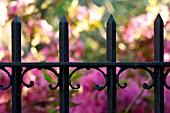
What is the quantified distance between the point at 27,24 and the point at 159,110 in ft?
6.04

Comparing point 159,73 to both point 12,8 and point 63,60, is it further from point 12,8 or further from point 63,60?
point 12,8

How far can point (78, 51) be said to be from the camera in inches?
164

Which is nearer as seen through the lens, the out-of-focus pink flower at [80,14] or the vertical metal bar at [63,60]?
the vertical metal bar at [63,60]

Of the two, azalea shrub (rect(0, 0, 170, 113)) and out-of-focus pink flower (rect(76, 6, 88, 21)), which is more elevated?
out-of-focus pink flower (rect(76, 6, 88, 21))

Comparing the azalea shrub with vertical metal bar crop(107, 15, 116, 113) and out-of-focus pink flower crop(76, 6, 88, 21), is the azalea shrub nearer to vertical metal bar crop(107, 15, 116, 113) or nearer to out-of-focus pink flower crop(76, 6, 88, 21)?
out-of-focus pink flower crop(76, 6, 88, 21)

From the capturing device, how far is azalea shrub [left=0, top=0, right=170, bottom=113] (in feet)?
9.28

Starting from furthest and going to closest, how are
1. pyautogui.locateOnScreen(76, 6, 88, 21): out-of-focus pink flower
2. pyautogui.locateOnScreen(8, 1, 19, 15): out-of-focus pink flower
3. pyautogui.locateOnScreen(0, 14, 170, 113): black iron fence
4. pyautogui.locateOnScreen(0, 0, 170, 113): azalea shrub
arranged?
pyautogui.locateOnScreen(76, 6, 88, 21): out-of-focus pink flower
pyautogui.locateOnScreen(8, 1, 19, 15): out-of-focus pink flower
pyautogui.locateOnScreen(0, 0, 170, 113): azalea shrub
pyautogui.locateOnScreen(0, 14, 170, 113): black iron fence

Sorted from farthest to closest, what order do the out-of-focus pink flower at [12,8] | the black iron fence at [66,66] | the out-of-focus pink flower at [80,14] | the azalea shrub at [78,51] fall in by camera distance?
the out-of-focus pink flower at [80,14], the out-of-focus pink flower at [12,8], the azalea shrub at [78,51], the black iron fence at [66,66]

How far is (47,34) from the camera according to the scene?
376cm

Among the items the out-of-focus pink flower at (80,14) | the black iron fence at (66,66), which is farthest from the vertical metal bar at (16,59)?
the out-of-focus pink flower at (80,14)

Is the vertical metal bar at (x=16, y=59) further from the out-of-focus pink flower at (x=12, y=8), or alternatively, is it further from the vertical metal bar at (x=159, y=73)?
the out-of-focus pink flower at (x=12, y=8)

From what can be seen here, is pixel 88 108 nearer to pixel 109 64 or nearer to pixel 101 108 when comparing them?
pixel 101 108

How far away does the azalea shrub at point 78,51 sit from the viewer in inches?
111

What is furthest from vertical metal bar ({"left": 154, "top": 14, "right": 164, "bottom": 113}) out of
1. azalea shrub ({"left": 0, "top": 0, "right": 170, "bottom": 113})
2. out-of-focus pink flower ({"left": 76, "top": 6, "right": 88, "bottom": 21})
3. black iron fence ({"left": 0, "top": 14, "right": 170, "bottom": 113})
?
out-of-focus pink flower ({"left": 76, "top": 6, "right": 88, "bottom": 21})
